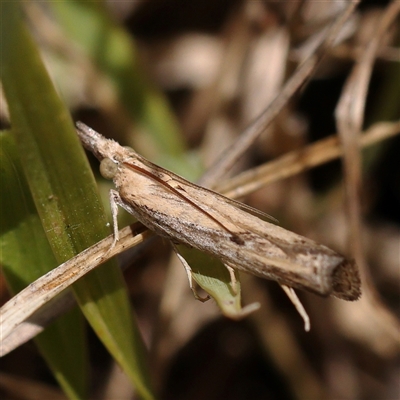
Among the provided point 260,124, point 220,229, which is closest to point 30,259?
point 220,229

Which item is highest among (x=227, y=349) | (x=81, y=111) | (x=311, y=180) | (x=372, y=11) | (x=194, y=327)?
(x=372, y=11)

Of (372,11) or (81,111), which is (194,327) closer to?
(81,111)

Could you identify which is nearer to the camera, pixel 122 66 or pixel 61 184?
pixel 61 184

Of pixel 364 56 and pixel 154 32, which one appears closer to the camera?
pixel 364 56

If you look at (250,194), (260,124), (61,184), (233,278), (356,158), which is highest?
(61,184)

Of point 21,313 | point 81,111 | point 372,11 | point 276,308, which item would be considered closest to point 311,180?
point 276,308

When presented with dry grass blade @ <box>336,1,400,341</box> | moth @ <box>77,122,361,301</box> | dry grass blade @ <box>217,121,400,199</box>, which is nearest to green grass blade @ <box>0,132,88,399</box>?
moth @ <box>77,122,361,301</box>

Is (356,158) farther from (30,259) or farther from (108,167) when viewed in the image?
(30,259)

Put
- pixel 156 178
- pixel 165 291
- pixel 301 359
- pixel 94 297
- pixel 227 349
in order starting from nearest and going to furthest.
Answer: pixel 94 297 < pixel 156 178 < pixel 165 291 < pixel 301 359 < pixel 227 349
